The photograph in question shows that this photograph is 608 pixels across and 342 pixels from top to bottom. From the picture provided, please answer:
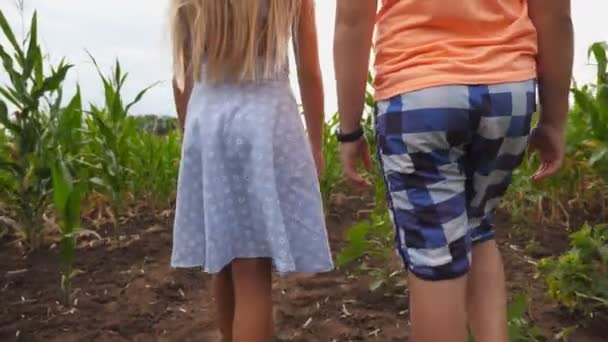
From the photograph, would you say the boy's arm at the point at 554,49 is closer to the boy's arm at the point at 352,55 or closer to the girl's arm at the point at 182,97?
the boy's arm at the point at 352,55

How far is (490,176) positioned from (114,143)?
7.43 feet

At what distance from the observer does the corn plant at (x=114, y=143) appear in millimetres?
3963

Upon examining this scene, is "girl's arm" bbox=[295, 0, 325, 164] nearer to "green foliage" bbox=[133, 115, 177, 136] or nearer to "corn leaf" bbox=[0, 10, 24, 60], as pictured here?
"corn leaf" bbox=[0, 10, 24, 60]

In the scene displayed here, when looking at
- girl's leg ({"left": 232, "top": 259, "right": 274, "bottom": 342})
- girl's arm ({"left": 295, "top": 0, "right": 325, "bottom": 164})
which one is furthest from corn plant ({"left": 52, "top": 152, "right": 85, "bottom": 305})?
girl's arm ({"left": 295, "top": 0, "right": 325, "bottom": 164})

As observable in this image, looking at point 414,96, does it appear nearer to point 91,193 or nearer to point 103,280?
point 103,280

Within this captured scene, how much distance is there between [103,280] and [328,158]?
4.16 feet

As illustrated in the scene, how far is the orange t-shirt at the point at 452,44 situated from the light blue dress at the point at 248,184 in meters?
0.53

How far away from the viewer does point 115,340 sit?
289cm

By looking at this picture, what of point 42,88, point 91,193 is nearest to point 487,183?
point 42,88

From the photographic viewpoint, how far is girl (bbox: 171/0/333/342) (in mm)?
2410

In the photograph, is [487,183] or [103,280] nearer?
[487,183]

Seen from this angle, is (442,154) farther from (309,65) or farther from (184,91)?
(184,91)

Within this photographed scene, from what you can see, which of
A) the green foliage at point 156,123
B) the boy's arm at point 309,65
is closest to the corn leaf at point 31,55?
the boy's arm at point 309,65

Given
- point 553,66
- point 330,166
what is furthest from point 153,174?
point 553,66
